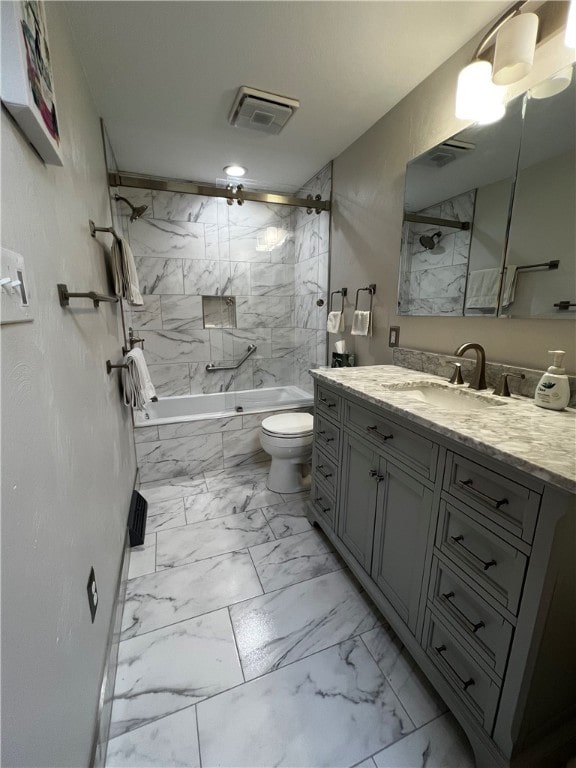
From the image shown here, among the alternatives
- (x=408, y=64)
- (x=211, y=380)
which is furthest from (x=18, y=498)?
(x=211, y=380)

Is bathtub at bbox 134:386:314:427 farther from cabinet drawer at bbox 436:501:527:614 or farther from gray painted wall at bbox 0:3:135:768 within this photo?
cabinet drawer at bbox 436:501:527:614

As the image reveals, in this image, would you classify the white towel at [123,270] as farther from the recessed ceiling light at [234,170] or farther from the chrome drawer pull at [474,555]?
the chrome drawer pull at [474,555]

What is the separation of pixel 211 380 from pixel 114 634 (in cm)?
238

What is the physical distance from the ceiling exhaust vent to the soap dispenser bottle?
6.20 ft

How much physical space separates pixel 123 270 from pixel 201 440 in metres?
1.38

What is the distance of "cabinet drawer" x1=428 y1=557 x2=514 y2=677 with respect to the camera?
82 cm

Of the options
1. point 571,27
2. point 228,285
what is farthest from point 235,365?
point 571,27

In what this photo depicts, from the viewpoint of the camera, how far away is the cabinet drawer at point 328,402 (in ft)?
5.19

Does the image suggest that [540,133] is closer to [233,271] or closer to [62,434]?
[62,434]

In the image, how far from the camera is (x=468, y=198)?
4.84 feet

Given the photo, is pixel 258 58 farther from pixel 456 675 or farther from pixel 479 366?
pixel 456 675

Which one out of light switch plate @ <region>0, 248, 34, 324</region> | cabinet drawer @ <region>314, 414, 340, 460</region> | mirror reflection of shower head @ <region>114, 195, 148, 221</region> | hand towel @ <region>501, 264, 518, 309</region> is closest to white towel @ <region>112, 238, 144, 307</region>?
mirror reflection of shower head @ <region>114, 195, 148, 221</region>

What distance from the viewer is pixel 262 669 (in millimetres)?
1196

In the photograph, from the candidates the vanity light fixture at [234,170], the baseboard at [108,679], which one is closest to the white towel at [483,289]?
the baseboard at [108,679]
